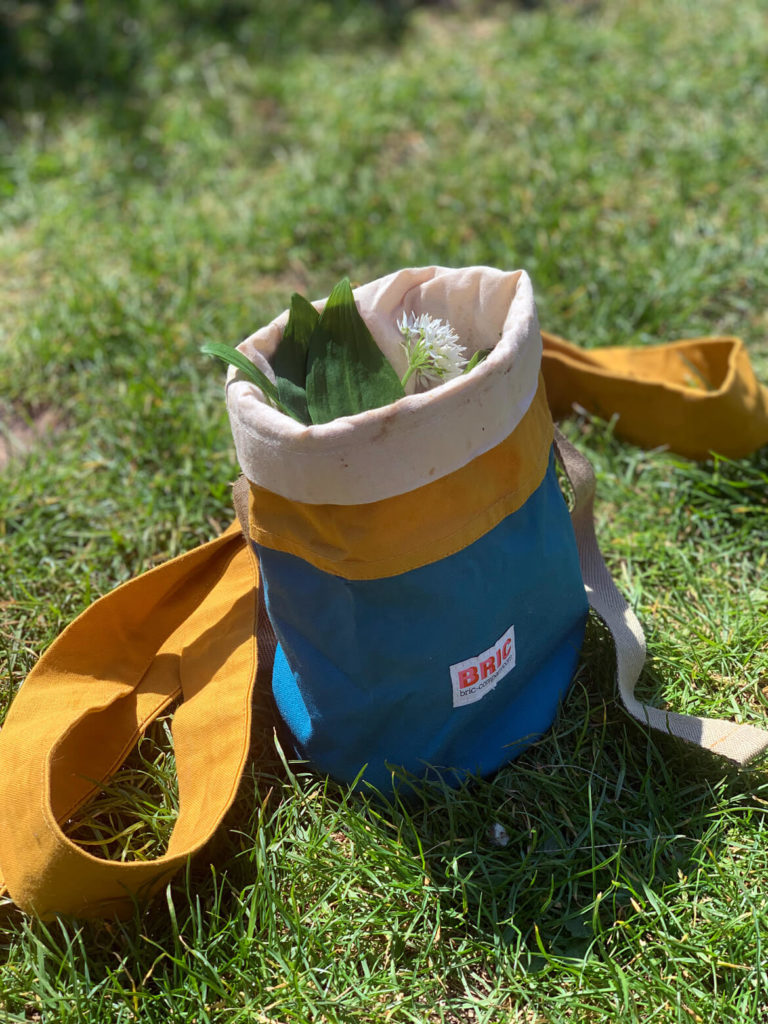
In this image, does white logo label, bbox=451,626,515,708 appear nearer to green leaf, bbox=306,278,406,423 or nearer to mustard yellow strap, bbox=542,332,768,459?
green leaf, bbox=306,278,406,423

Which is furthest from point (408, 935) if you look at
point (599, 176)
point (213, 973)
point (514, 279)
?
point (599, 176)

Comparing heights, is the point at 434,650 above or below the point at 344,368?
below

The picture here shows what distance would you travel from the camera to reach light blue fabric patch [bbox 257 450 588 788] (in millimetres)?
1389

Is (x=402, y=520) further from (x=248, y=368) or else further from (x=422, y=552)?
(x=248, y=368)

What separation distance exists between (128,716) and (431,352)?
33.0 inches

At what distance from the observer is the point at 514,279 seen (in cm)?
149

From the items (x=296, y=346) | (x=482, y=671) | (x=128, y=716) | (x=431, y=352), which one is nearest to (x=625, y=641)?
(x=482, y=671)

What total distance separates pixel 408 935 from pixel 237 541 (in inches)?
30.1

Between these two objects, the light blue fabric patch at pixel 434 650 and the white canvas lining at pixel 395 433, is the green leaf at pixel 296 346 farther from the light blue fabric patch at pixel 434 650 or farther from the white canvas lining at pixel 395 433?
the light blue fabric patch at pixel 434 650

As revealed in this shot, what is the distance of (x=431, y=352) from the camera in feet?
4.76

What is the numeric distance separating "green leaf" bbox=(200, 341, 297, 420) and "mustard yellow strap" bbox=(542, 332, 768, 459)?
99 cm

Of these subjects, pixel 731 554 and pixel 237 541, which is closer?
pixel 237 541

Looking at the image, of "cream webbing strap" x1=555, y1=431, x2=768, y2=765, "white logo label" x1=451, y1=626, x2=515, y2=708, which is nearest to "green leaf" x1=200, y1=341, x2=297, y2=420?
"white logo label" x1=451, y1=626, x2=515, y2=708

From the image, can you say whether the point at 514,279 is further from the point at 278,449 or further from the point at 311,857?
the point at 311,857
